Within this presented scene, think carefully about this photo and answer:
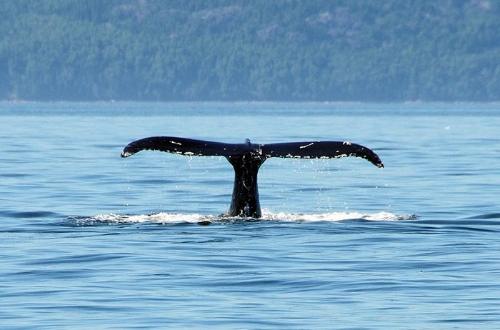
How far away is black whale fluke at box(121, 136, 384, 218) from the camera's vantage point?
19595mm

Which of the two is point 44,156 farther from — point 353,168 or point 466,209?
point 466,209

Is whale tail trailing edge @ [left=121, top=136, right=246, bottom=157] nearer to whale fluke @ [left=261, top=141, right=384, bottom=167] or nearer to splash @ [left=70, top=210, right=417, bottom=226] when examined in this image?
whale fluke @ [left=261, top=141, right=384, bottom=167]

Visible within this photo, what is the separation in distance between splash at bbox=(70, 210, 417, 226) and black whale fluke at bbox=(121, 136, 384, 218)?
28 centimetres

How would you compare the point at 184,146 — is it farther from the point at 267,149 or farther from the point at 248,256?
the point at 248,256

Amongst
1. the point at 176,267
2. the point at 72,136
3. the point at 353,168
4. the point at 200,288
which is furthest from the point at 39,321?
the point at 72,136

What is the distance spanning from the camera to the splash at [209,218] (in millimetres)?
22047

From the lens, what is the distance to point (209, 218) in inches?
882

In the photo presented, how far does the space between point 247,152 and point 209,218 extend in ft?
6.09

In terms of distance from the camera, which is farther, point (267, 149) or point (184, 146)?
point (267, 149)

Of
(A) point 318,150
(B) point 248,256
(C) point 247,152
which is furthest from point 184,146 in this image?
(B) point 248,256

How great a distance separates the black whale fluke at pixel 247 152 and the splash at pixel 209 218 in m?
0.28

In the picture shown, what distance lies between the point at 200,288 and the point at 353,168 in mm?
24712

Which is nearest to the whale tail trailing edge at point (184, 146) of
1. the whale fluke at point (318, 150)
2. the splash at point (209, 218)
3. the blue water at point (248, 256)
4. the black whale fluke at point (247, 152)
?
the black whale fluke at point (247, 152)

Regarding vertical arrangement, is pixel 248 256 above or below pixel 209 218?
below
